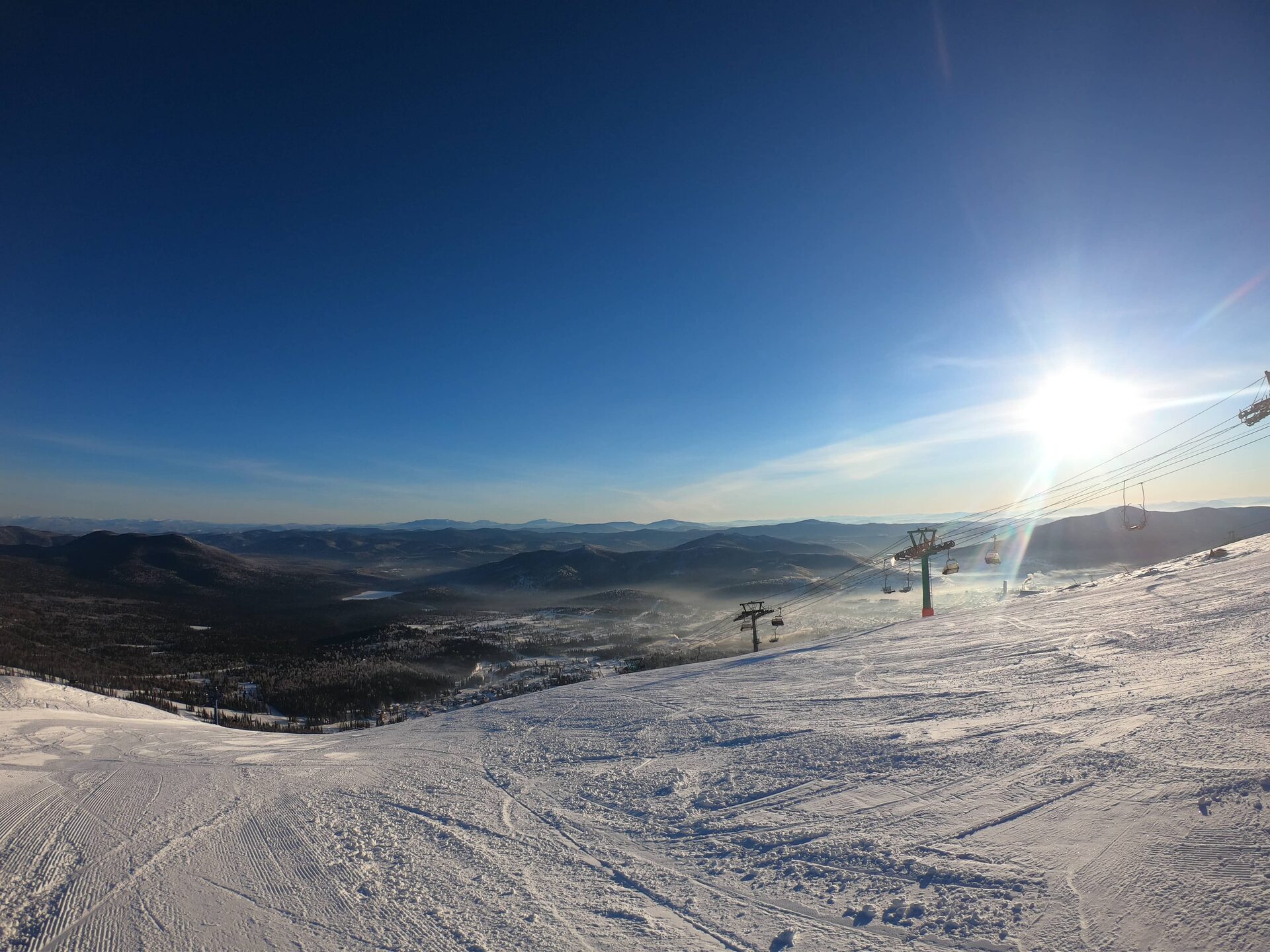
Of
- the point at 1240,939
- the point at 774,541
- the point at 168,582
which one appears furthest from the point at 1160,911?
the point at 774,541

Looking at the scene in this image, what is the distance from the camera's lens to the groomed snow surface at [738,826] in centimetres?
298

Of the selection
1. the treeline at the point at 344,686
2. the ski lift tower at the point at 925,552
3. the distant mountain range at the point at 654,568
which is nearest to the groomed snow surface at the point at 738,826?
the ski lift tower at the point at 925,552

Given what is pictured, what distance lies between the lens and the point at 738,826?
4.28 metres

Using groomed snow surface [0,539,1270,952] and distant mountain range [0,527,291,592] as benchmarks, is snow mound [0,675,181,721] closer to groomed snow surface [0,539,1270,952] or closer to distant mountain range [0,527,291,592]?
groomed snow surface [0,539,1270,952]

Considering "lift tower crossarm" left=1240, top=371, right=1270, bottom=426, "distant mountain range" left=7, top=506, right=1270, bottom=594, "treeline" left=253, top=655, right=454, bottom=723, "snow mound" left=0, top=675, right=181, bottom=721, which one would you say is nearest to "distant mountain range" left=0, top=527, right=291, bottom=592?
"distant mountain range" left=7, top=506, right=1270, bottom=594

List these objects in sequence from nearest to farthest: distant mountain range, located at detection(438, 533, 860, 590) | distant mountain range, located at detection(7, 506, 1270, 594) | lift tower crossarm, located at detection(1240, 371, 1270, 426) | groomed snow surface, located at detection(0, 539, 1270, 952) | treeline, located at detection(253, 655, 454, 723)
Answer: groomed snow surface, located at detection(0, 539, 1270, 952) → lift tower crossarm, located at detection(1240, 371, 1270, 426) → treeline, located at detection(253, 655, 454, 723) → distant mountain range, located at detection(7, 506, 1270, 594) → distant mountain range, located at detection(438, 533, 860, 590)

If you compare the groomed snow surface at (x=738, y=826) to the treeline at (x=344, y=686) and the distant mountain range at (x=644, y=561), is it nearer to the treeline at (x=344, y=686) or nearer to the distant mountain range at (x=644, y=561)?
the treeline at (x=344, y=686)

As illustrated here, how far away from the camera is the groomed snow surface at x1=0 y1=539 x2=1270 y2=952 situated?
298 centimetres

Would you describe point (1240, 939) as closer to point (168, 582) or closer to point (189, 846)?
point (189, 846)

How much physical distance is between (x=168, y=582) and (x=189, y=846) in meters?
141

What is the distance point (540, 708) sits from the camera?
10.3m

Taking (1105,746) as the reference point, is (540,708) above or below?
below

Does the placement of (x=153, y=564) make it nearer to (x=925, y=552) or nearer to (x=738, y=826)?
(x=925, y=552)

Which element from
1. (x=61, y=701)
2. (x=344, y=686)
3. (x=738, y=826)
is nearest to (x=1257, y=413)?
(x=738, y=826)
